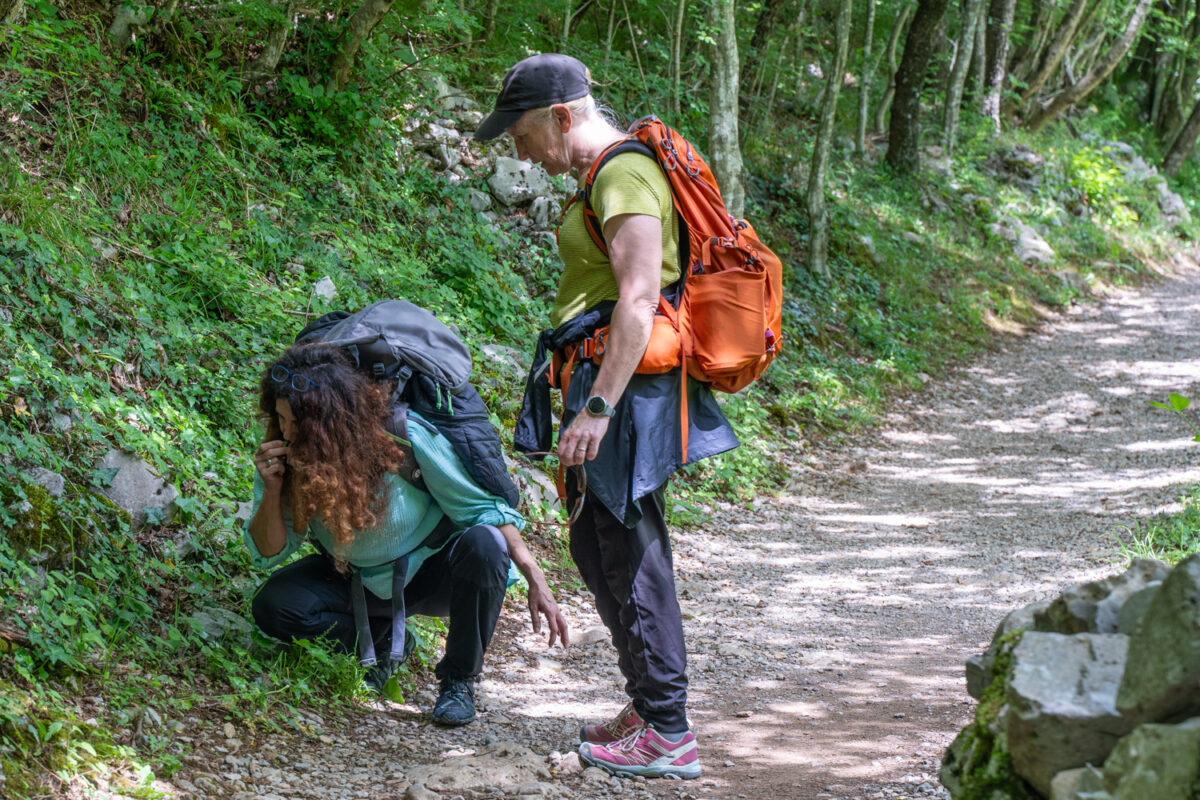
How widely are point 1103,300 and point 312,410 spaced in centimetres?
1385

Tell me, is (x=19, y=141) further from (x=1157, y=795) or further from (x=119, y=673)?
(x=1157, y=795)

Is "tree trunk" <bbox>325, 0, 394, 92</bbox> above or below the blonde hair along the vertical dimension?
above

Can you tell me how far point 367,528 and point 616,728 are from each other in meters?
0.99

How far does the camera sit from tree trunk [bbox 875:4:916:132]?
15011mm

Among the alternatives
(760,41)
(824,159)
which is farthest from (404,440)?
(760,41)

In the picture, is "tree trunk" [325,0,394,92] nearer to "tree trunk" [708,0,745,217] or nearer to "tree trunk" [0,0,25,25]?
"tree trunk" [0,0,25,25]

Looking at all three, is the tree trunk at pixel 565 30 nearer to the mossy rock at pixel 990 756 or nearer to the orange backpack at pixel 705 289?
the orange backpack at pixel 705 289

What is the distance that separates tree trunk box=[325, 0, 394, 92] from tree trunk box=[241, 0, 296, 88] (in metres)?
0.36

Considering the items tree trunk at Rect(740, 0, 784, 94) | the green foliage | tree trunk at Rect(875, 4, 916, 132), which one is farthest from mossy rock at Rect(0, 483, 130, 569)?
tree trunk at Rect(875, 4, 916, 132)

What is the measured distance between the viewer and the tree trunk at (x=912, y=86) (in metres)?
13.3

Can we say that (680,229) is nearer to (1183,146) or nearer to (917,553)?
(917,553)

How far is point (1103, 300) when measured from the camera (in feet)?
46.5

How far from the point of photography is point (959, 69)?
14789mm

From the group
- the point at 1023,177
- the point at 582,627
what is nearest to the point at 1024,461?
the point at 582,627
